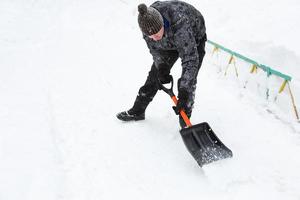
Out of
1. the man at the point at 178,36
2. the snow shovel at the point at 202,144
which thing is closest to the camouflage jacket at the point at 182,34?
the man at the point at 178,36

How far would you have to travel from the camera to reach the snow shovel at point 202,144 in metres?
2.98

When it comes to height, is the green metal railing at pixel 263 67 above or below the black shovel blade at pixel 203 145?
above

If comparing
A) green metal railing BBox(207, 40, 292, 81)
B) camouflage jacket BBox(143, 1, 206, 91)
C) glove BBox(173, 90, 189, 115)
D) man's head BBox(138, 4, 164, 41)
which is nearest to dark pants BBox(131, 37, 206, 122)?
glove BBox(173, 90, 189, 115)

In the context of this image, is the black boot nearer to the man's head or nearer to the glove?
the glove

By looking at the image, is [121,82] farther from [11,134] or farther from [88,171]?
[88,171]

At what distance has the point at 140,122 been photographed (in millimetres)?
4012

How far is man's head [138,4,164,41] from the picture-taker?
2.71m

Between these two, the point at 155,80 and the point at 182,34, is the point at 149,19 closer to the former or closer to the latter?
the point at 182,34

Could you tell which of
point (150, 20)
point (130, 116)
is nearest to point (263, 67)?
point (130, 116)

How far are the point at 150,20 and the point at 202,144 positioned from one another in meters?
1.23

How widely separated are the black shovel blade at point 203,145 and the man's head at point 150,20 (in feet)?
3.23

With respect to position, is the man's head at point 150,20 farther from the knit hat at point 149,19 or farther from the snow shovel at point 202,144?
the snow shovel at point 202,144

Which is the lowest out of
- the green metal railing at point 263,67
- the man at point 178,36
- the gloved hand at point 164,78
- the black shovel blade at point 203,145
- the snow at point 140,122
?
the snow at point 140,122

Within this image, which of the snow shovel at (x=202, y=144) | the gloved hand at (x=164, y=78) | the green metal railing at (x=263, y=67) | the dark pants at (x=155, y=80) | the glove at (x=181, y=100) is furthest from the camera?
the green metal railing at (x=263, y=67)
